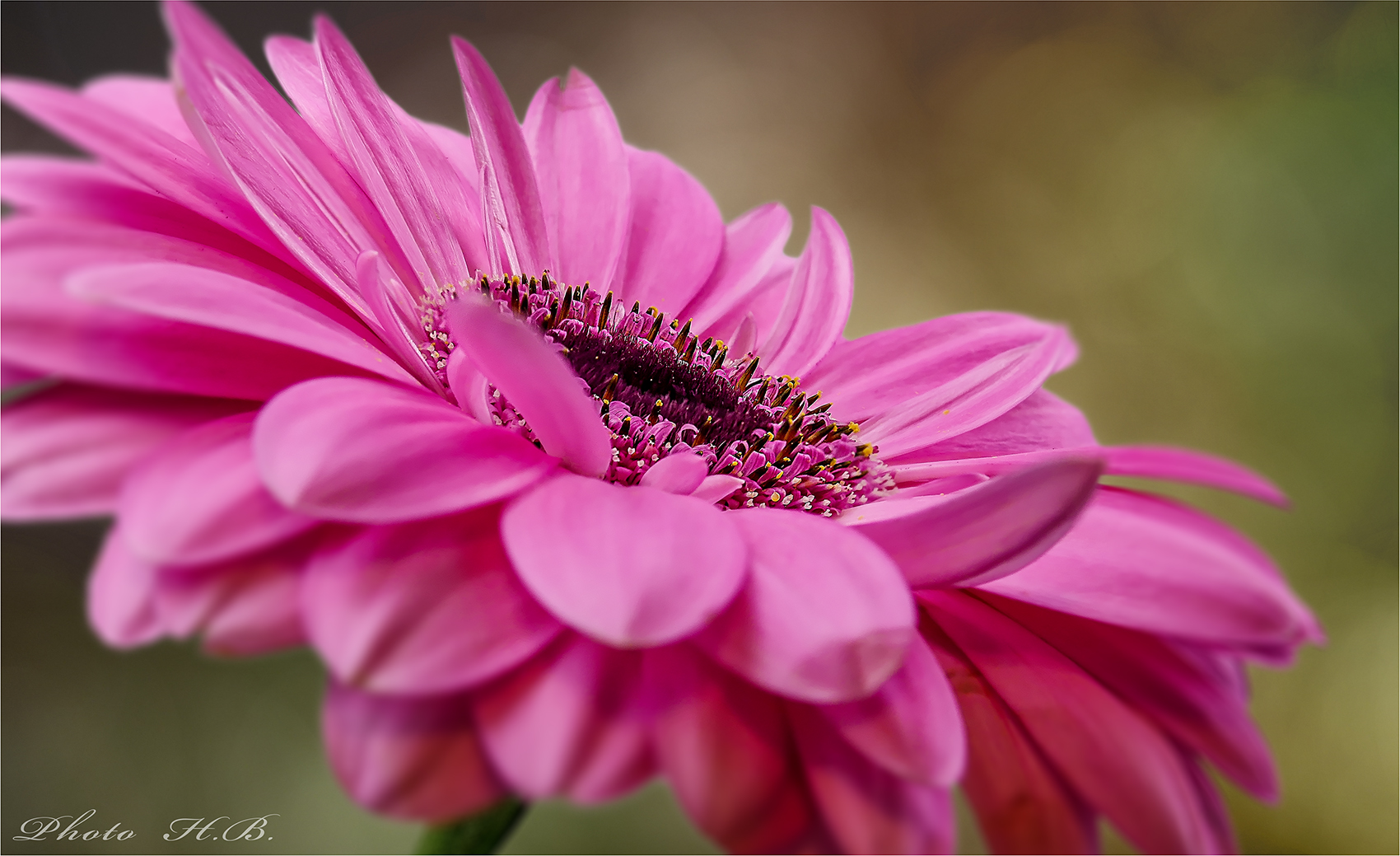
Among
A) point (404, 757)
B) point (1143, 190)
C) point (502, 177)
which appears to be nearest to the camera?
point (404, 757)

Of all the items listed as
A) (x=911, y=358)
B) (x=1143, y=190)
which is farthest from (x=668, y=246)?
(x=1143, y=190)

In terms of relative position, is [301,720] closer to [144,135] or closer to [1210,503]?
[144,135]

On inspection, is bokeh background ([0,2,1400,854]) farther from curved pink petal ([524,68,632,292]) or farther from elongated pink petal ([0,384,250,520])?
elongated pink petal ([0,384,250,520])

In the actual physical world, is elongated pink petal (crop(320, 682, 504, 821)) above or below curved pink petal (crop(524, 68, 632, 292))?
below

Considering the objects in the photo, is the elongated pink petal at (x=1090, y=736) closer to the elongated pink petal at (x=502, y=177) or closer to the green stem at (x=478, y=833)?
the green stem at (x=478, y=833)

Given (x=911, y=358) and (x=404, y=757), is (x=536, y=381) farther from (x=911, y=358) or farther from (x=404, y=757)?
(x=911, y=358)

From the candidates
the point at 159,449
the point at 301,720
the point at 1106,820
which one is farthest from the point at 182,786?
the point at 1106,820

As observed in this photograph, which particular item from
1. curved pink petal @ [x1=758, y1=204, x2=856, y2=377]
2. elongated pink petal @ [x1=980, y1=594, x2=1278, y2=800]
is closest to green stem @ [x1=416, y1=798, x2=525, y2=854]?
elongated pink petal @ [x1=980, y1=594, x2=1278, y2=800]
